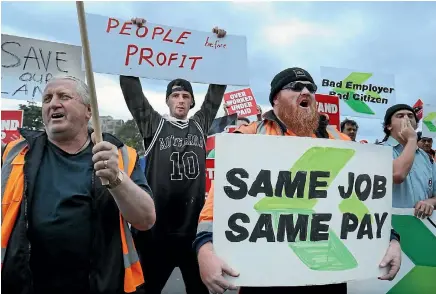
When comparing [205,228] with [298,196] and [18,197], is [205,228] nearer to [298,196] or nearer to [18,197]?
[298,196]

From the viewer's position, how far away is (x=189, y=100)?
13.2 ft

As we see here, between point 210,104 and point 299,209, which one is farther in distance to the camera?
point 210,104

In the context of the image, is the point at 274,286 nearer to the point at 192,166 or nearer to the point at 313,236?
the point at 313,236

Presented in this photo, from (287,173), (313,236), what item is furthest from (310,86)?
(313,236)

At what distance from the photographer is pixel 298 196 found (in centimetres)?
198

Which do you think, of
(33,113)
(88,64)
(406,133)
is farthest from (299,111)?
(33,113)

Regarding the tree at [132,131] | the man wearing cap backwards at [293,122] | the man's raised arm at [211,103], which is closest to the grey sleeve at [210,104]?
the man's raised arm at [211,103]

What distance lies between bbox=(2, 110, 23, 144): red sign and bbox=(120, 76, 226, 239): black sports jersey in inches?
168

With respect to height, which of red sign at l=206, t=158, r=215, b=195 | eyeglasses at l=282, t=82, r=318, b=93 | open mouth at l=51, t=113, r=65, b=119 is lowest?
red sign at l=206, t=158, r=215, b=195

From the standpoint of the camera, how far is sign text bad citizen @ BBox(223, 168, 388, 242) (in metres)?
1.87

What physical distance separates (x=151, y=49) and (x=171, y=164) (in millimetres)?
1020

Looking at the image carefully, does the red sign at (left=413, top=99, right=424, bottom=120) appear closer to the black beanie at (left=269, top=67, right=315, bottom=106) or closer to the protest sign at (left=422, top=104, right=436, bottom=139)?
the protest sign at (left=422, top=104, right=436, bottom=139)

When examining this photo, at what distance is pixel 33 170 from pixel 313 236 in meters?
1.22

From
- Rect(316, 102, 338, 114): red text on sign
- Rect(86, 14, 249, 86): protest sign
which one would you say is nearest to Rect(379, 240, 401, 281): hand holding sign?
Rect(86, 14, 249, 86): protest sign
